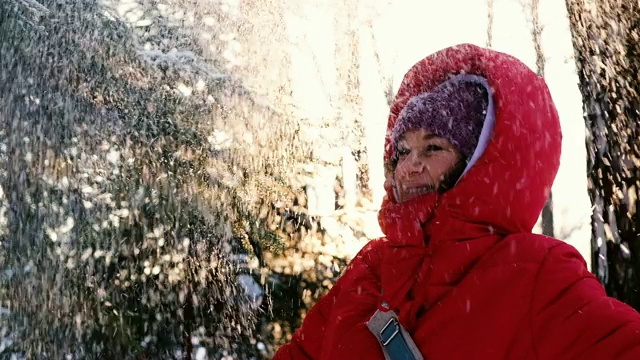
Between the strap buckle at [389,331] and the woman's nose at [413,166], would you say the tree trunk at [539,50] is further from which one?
the strap buckle at [389,331]

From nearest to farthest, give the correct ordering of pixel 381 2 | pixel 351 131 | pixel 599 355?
pixel 599 355 < pixel 351 131 < pixel 381 2

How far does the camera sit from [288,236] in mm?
5512

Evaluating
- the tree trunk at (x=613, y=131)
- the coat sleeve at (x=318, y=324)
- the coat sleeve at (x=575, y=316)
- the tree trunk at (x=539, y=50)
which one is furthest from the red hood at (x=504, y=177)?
the tree trunk at (x=539, y=50)

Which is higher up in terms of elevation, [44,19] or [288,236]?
[44,19]

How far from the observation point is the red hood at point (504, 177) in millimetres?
1253

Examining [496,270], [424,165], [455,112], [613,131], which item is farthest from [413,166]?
[613,131]

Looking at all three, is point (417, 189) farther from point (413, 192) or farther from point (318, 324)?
point (318, 324)

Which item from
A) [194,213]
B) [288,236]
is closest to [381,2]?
[288,236]

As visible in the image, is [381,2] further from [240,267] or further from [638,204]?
[638,204]

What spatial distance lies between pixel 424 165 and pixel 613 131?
1.25 m

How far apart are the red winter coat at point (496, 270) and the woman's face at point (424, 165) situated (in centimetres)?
5

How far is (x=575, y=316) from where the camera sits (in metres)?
1.02

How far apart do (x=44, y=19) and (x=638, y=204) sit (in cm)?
457


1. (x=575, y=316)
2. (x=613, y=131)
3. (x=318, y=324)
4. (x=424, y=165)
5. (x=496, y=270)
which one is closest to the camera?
(x=575, y=316)
